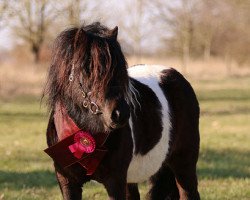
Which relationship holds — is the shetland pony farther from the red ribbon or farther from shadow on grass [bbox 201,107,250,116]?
shadow on grass [bbox 201,107,250,116]

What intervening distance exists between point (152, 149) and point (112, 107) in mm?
1076

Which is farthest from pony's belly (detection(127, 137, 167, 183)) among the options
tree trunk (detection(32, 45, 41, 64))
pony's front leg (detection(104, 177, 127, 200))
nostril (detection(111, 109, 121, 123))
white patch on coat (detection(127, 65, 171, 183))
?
tree trunk (detection(32, 45, 41, 64))

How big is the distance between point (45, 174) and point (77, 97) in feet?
13.7

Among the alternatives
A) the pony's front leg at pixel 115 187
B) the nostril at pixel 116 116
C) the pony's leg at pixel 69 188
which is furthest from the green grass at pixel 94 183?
the nostril at pixel 116 116

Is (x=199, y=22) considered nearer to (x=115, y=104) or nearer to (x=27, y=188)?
(x=27, y=188)

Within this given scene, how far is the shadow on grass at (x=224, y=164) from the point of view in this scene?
298 inches

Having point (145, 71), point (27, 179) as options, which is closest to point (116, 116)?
point (145, 71)

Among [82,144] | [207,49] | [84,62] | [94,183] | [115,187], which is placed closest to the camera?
[84,62]

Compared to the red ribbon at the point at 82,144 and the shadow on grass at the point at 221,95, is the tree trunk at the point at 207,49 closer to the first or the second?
the shadow on grass at the point at 221,95

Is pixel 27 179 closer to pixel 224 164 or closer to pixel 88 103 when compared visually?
pixel 224 164

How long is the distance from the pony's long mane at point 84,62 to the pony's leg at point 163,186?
176 centimetres

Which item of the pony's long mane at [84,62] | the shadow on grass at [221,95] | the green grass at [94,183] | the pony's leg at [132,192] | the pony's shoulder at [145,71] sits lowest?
the shadow on grass at [221,95]

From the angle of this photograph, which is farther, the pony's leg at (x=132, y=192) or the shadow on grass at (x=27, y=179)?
the shadow on grass at (x=27, y=179)

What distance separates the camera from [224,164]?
27.2 ft
